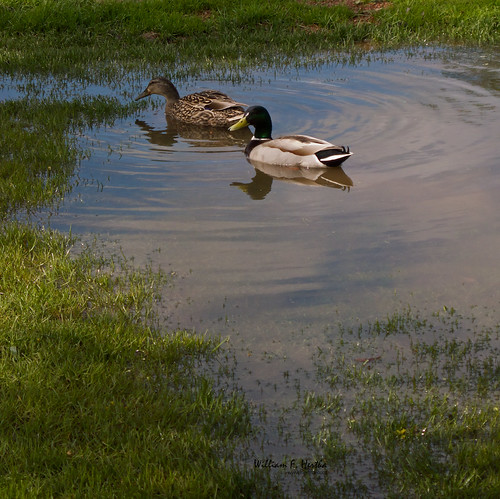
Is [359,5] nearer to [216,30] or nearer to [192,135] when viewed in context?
[216,30]

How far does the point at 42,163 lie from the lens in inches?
361

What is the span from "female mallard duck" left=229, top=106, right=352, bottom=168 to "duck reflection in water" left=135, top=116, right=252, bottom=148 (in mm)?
687

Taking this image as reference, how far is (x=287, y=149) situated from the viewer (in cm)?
968

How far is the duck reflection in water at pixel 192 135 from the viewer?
11.0 meters

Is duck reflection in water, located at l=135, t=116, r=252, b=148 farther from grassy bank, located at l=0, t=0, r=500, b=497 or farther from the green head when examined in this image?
grassy bank, located at l=0, t=0, r=500, b=497

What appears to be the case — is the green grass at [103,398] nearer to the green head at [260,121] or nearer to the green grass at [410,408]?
the green grass at [410,408]

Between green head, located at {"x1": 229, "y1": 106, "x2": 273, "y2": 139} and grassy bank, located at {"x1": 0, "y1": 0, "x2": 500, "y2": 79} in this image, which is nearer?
green head, located at {"x1": 229, "y1": 106, "x2": 273, "y2": 139}

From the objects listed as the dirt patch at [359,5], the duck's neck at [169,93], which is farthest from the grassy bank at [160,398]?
the dirt patch at [359,5]

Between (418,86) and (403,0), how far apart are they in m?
6.57

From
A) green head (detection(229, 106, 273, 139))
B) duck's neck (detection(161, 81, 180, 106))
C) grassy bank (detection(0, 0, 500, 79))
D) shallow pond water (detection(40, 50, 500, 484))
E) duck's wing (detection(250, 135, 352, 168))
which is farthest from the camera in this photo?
grassy bank (detection(0, 0, 500, 79))

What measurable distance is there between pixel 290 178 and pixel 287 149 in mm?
445

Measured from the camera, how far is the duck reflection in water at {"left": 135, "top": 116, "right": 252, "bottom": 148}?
36.0 feet

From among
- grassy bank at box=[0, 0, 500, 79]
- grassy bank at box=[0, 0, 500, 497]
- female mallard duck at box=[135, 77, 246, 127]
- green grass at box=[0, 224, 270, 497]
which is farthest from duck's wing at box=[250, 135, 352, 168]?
grassy bank at box=[0, 0, 500, 79]

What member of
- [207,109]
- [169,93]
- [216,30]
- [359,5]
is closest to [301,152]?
[207,109]
